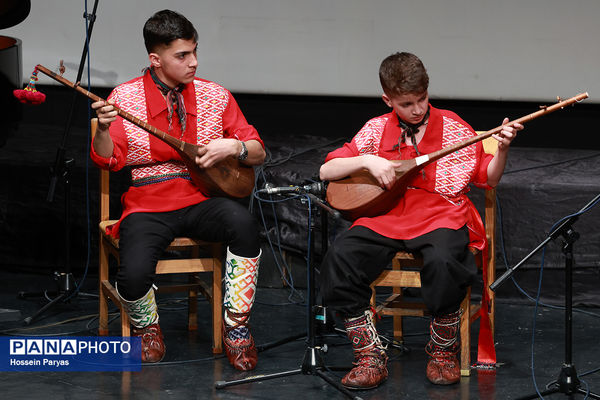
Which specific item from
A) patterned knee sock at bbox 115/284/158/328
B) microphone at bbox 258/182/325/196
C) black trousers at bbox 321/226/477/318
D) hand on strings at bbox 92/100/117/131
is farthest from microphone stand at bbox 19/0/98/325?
black trousers at bbox 321/226/477/318

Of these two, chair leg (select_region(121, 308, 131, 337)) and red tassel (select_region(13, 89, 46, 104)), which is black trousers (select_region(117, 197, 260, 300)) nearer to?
chair leg (select_region(121, 308, 131, 337))

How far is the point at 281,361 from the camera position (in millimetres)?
3398

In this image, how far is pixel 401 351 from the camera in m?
3.50

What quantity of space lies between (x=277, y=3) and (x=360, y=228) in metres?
2.25

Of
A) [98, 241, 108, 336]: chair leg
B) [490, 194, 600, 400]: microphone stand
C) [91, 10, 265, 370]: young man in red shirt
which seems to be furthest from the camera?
[98, 241, 108, 336]: chair leg

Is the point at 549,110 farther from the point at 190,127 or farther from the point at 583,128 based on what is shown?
the point at 583,128

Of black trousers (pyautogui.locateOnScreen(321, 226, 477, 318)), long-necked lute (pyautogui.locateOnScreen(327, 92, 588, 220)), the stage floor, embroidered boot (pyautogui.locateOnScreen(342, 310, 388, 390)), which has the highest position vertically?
long-necked lute (pyautogui.locateOnScreen(327, 92, 588, 220))

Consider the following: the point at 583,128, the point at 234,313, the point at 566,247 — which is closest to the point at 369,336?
the point at 234,313

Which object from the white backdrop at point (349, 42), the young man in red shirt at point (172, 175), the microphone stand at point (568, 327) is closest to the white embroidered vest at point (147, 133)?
the young man in red shirt at point (172, 175)

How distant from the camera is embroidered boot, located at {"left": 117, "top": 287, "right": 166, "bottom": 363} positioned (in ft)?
10.9

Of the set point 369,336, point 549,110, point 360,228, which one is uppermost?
point 549,110

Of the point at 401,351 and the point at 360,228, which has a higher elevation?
the point at 360,228

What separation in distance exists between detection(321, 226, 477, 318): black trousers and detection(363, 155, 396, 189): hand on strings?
7.9 inches

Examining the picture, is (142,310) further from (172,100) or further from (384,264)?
(384,264)
